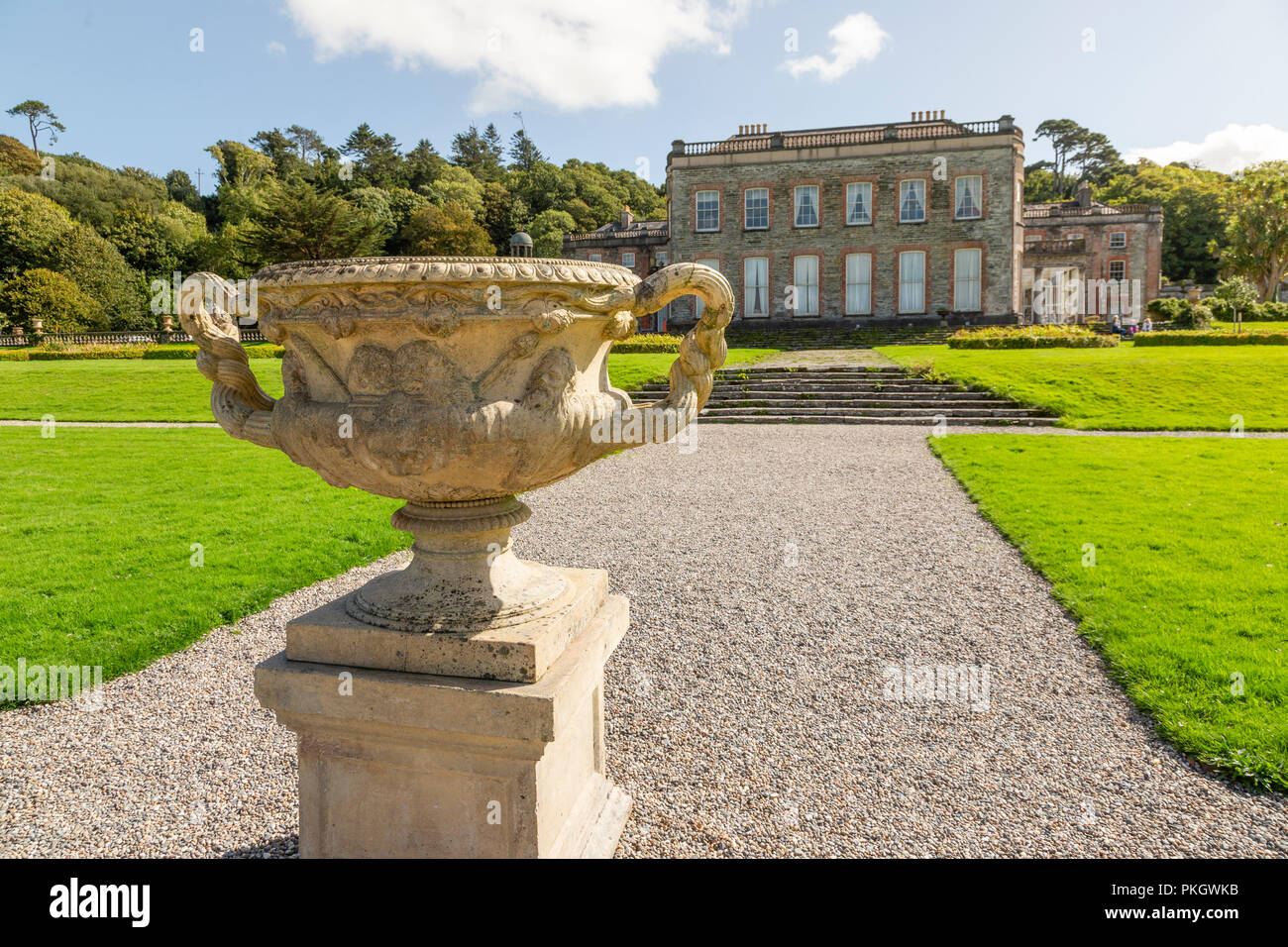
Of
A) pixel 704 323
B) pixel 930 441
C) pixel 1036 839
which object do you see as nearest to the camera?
pixel 704 323

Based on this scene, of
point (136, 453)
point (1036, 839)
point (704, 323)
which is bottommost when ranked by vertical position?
point (1036, 839)

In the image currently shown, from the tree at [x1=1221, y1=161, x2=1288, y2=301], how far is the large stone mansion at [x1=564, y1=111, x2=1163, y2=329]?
15219 mm

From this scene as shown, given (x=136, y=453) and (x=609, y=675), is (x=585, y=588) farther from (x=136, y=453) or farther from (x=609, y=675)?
(x=136, y=453)

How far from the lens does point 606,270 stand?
8.39 feet

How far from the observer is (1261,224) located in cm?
3947

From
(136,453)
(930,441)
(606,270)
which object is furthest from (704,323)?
(136,453)

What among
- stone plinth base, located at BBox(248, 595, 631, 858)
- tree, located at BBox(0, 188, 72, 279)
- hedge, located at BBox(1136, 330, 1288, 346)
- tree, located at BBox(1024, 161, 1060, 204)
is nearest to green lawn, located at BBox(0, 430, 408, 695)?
stone plinth base, located at BBox(248, 595, 631, 858)

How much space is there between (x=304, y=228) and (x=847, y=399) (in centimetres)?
2507

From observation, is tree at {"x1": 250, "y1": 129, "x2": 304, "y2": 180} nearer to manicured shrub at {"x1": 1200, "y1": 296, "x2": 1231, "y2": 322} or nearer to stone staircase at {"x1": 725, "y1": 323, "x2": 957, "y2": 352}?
stone staircase at {"x1": 725, "y1": 323, "x2": 957, "y2": 352}

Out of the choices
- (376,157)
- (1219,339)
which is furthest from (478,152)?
(1219,339)

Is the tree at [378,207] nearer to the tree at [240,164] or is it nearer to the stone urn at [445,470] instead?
the tree at [240,164]

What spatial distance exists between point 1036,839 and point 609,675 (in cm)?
246

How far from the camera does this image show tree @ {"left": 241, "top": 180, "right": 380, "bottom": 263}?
31.8 metres

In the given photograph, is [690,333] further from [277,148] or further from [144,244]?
[277,148]
